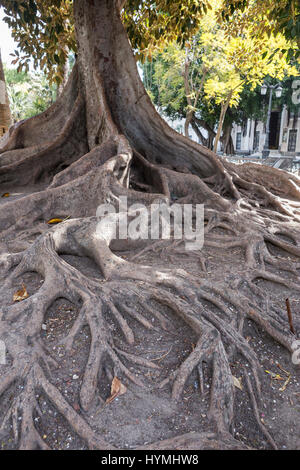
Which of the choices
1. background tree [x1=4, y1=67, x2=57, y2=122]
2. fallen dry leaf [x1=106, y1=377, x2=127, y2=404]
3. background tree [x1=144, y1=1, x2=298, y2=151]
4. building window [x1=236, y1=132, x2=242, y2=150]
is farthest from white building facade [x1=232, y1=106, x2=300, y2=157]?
fallen dry leaf [x1=106, y1=377, x2=127, y2=404]

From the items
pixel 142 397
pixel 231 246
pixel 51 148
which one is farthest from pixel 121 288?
pixel 51 148

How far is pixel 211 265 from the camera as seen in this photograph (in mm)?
3141

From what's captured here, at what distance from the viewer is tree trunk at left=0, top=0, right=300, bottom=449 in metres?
1.80

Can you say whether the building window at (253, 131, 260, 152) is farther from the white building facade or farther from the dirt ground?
the dirt ground

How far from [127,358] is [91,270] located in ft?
3.42

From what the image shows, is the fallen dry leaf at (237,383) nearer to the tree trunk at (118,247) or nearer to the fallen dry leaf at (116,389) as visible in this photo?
the tree trunk at (118,247)

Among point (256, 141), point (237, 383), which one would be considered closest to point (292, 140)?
point (256, 141)

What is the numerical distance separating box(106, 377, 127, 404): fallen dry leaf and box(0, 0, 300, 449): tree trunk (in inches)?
1.9

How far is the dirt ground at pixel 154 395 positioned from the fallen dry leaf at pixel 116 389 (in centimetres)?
2

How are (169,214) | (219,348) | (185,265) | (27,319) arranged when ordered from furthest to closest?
(169,214), (185,265), (27,319), (219,348)

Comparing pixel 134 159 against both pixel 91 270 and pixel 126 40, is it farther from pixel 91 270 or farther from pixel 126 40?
pixel 91 270

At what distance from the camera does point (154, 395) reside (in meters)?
1.78

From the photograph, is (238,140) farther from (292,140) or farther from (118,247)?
(118,247)

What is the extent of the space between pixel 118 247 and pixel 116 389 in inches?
67.8
